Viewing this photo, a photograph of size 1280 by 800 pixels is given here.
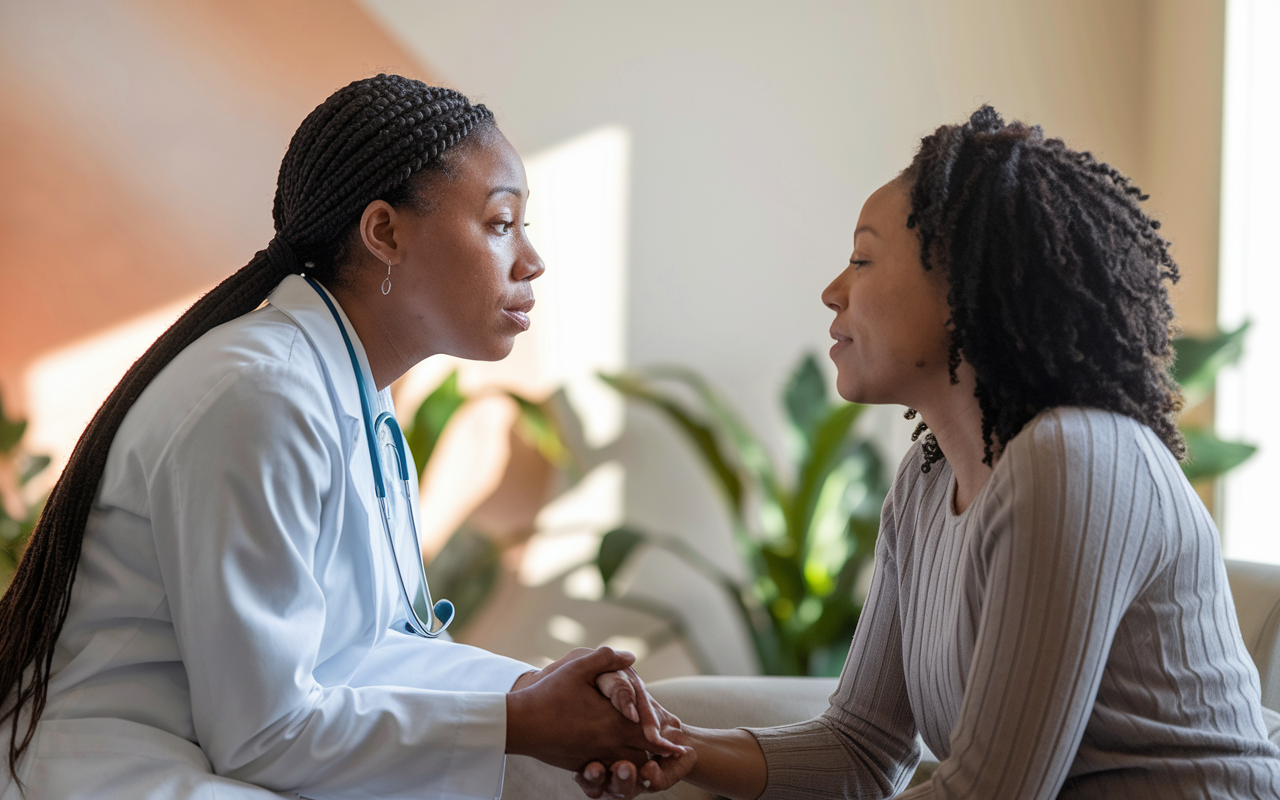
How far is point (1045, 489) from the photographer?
0.97 metres

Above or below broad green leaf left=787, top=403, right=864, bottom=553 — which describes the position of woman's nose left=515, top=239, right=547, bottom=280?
above

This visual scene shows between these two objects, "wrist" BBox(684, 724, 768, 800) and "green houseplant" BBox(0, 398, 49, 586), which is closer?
"wrist" BBox(684, 724, 768, 800)

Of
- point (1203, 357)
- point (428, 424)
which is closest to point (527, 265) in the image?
point (428, 424)

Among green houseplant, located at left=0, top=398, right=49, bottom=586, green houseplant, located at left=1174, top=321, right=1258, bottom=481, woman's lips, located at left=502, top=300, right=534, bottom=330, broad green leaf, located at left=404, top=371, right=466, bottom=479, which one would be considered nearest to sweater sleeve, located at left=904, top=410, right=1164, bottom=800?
woman's lips, located at left=502, top=300, right=534, bottom=330

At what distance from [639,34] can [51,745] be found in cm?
255

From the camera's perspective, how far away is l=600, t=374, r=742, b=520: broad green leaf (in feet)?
9.01

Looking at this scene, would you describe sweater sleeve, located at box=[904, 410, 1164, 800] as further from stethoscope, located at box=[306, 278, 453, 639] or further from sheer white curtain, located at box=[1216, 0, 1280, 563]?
sheer white curtain, located at box=[1216, 0, 1280, 563]

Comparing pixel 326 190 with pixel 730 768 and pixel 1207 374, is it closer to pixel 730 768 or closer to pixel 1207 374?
pixel 730 768

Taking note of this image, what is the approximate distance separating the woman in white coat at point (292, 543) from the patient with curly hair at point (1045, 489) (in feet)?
1.61

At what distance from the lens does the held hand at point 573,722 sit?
4.17 feet

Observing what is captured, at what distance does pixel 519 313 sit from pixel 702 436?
51.3 inches

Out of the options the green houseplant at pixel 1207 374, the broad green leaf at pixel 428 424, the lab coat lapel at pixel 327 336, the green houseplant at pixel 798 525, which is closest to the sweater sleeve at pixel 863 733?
the lab coat lapel at pixel 327 336

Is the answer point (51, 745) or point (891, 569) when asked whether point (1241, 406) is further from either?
point (51, 745)

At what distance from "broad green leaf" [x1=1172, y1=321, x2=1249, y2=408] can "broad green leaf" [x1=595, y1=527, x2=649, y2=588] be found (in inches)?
55.9
